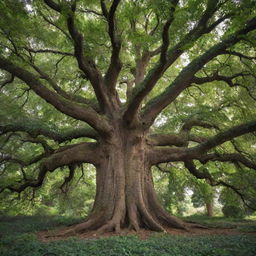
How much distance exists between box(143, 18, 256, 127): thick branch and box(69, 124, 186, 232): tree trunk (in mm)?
958

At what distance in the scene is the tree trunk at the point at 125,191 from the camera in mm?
7484

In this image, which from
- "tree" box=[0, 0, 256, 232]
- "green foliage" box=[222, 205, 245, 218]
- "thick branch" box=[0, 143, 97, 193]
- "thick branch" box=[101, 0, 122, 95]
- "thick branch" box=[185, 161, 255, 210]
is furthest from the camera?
"green foliage" box=[222, 205, 245, 218]

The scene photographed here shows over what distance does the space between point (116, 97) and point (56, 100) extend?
3198 millimetres

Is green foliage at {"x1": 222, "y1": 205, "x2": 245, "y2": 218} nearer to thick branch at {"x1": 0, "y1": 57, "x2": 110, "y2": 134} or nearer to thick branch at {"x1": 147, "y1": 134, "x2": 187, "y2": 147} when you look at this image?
thick branch at {"x1": 147, "y1": 134, "x2": 187, "y2": 147}

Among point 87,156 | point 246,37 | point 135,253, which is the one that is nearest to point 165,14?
point 246,37

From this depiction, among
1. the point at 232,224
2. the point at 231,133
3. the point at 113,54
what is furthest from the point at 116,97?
the point at 232,224

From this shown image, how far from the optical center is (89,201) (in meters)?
22.4

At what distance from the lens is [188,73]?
327 inches

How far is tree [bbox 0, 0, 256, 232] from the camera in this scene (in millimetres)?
7191

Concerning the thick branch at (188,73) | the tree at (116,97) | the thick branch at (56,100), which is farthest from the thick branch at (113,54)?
the thick branch at (56,100)

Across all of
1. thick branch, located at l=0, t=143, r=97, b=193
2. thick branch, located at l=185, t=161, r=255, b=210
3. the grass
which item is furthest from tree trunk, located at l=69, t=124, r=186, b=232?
thick branch, located at l=185, t=161, r=255, b=210

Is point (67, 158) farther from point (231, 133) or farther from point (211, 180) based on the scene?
point (211, 180)

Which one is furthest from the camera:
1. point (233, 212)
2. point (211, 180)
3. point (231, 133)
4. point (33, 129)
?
point (233, 212)

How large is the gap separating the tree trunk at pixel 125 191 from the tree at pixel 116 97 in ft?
0.11
